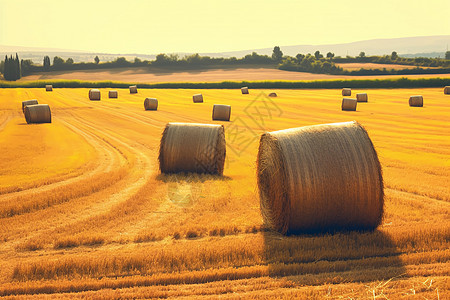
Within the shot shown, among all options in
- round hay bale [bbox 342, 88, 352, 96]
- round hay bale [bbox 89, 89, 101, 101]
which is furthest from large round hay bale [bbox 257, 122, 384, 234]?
round hay bale [bbox 89, 89, 101, 101]

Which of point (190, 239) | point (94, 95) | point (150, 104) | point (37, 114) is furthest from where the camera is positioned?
point (94, 95)

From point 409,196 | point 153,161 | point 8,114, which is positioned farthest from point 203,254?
point 8,114

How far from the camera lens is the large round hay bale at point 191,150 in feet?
45.9

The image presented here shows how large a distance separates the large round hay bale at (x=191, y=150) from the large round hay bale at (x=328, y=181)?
18.8 feet

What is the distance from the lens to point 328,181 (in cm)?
800

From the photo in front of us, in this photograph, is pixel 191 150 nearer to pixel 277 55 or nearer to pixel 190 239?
pixel 190 239

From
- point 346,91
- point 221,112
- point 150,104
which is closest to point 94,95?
point 150,104

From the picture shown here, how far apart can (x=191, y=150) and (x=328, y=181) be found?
6636 millimetres

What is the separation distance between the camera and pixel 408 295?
233 inches

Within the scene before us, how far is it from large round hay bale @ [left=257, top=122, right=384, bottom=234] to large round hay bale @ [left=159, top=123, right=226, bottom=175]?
573 centimetres

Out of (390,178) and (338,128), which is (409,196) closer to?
(390,178)

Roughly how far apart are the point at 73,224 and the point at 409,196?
25.8 ft

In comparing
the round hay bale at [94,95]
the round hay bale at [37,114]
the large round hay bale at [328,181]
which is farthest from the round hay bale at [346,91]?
the large round hay bale at [328,181]

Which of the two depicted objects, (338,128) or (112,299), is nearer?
(112,299)
